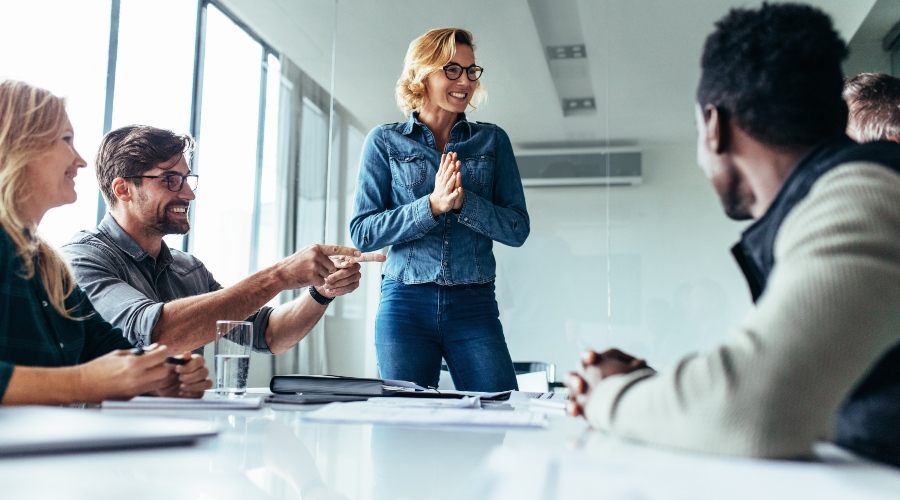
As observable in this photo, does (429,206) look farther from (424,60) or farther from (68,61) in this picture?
(68,61)

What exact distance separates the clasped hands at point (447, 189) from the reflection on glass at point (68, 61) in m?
1.62

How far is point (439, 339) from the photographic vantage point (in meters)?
2.25

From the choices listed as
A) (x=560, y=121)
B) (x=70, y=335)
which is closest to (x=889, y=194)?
(x=70, y=335)

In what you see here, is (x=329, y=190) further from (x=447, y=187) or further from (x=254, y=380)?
(x=447, y=187)

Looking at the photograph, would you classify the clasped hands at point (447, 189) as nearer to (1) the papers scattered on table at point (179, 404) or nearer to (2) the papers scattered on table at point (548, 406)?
(2) the papers scattered on table at point (548, 406)

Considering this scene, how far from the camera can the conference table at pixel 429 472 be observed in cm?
53

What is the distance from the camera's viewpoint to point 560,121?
15.1 ft

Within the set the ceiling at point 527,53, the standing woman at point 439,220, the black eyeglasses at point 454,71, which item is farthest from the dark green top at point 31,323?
the ceiling at point 527,53

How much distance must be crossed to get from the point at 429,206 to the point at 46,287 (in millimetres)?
1137

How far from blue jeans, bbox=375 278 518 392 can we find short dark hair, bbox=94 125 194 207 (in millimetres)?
858

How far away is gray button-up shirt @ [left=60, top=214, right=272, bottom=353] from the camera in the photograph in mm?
1872

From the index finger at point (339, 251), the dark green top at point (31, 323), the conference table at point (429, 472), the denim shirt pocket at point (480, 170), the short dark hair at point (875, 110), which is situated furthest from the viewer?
the denim shirt pocket at point (480, 170)

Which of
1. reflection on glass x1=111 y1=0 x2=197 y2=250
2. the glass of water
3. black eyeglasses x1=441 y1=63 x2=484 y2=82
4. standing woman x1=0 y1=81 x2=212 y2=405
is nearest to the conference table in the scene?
standing woman x1=0 y1=81 x2=212 y2=405

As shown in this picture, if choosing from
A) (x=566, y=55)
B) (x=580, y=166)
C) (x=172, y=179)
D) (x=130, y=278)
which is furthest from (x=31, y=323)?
(x=566, y=55)
